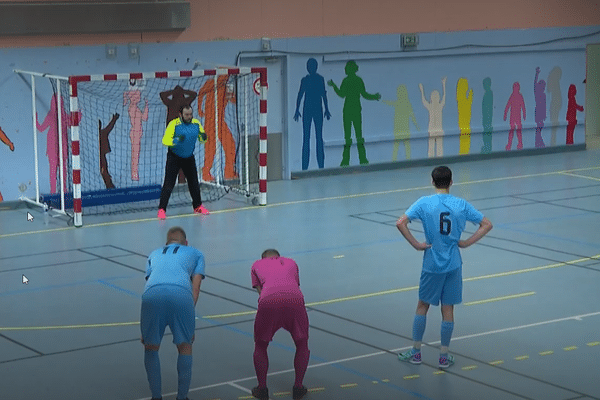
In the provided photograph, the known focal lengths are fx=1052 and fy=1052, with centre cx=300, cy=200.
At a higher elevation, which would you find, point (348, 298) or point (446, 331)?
point (446, 331)

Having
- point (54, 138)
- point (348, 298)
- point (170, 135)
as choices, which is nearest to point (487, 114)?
point (170, 135)

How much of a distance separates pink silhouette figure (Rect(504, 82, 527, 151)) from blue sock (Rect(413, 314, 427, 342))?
1669cm

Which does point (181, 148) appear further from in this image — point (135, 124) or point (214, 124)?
point (214, 124)

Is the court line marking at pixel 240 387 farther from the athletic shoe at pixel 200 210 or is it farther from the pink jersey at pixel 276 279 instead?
the athletic shoe at pixel 200 210

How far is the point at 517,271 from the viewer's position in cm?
1466

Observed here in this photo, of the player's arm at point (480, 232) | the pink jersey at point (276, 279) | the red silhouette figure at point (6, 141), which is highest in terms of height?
the red silhouette figure at point (6, 141)

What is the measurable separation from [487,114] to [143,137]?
927 cm

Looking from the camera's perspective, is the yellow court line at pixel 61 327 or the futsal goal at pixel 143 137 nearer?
the yellow court line at pixel 61 327

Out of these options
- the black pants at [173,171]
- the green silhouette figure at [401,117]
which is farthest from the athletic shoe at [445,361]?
the green silhouette figure at [401,117]

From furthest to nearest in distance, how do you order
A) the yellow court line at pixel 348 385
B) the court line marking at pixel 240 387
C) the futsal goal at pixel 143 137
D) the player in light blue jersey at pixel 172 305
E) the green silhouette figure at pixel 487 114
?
the green silhouette figure at pixel 487 114
the futsal goal at pixel 143 137
the yellow court line at pixel 348 385
the court line marking at pixel 240 387
the player in light blue jersey at pixel 172 305

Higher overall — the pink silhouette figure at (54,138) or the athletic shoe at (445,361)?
the pink silhouette figure at (54,138)

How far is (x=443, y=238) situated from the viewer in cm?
1033

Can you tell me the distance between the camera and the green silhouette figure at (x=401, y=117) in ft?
81.2

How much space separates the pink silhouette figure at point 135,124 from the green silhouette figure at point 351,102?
15.5 ft
